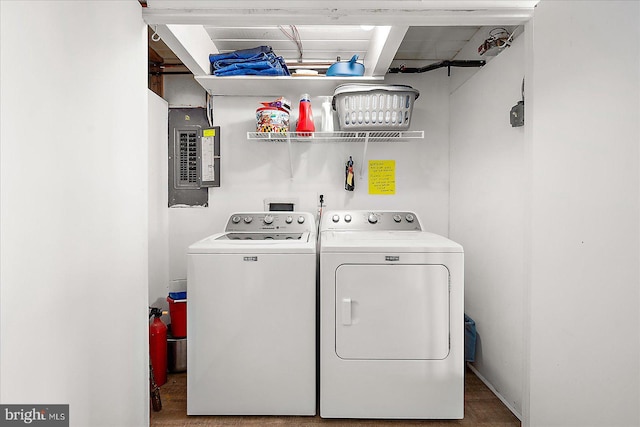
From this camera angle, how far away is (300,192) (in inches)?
112

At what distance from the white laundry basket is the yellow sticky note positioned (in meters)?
0.46

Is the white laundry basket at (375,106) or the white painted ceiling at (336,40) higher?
the white painted ceiling at (336,40)

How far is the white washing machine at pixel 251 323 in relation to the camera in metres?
1.91

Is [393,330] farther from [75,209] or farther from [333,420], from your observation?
[75,209]

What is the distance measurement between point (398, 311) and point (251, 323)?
73 centimetres

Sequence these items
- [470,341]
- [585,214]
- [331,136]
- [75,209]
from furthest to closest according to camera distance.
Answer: [331,136] < [470,341] < [585,214] < [75,209]

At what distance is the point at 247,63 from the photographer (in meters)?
2.46

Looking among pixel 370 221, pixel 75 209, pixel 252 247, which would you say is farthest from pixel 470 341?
pixel 75 209

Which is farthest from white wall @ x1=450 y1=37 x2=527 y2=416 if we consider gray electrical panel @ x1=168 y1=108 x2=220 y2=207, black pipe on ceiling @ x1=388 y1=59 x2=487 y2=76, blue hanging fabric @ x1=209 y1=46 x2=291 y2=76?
gray electrical panel @ x1=168 y1=108 x2=220 y2=207

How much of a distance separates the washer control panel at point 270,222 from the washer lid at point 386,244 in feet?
1.17

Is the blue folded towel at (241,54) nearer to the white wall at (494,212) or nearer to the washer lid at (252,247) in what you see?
the washer lid at (252,247)

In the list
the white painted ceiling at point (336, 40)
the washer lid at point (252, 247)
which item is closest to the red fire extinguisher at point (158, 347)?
the washer lid at point (252, 247)

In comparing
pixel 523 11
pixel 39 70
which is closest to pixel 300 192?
pixel 523 11

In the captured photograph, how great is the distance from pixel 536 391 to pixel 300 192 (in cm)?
187
